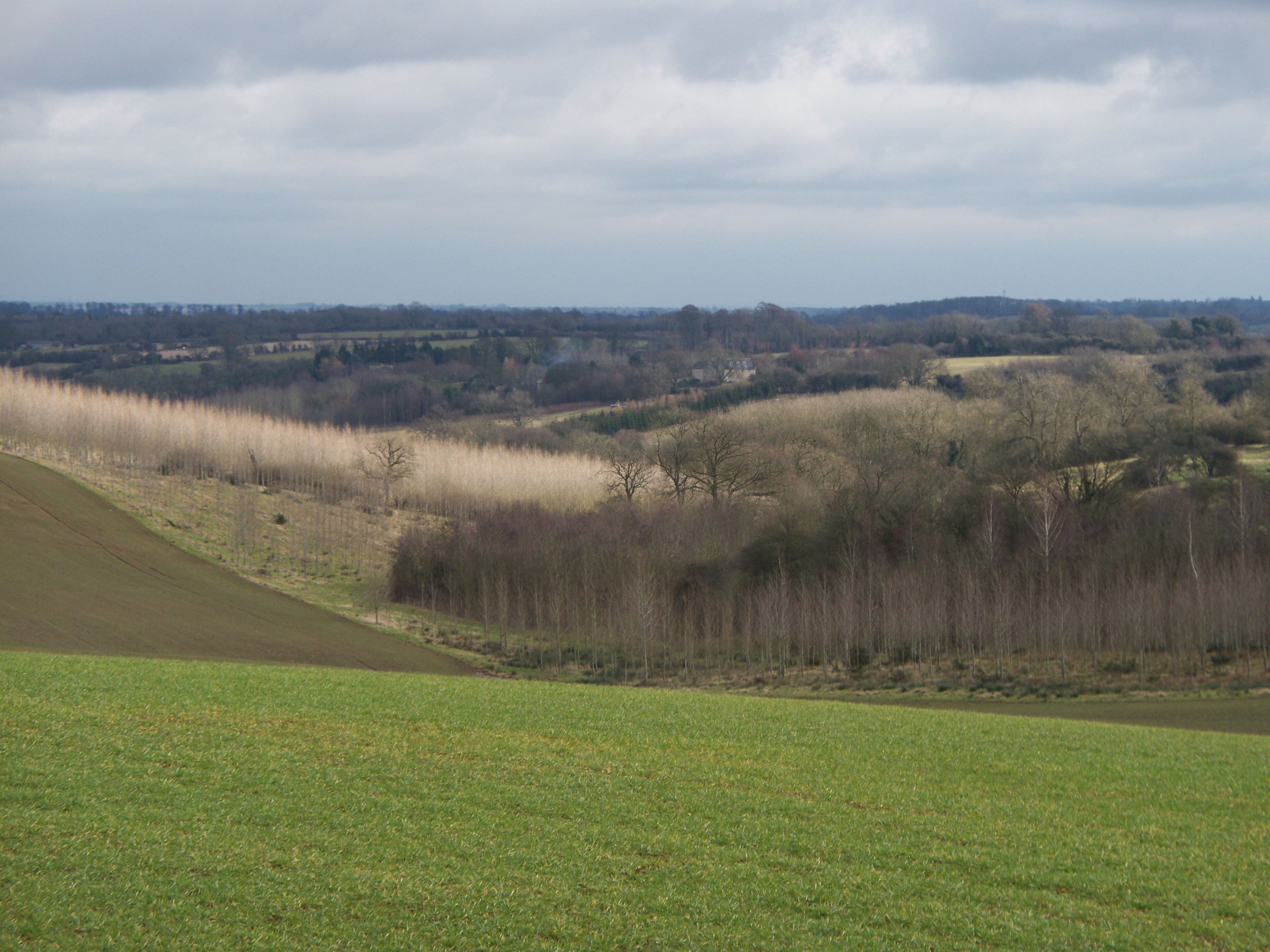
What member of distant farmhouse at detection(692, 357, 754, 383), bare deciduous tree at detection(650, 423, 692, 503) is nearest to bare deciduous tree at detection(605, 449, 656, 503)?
bare deciduous tree at detection(650, 423, 692, 503)

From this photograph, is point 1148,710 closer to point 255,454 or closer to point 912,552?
point 912,552

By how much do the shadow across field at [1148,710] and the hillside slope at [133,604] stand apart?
2134cm

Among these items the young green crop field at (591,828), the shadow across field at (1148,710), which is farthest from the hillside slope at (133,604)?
the shadow across field at (1148,710)

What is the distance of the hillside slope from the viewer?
3462cm

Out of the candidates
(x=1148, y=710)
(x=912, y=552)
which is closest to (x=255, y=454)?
(x=912, y=552)

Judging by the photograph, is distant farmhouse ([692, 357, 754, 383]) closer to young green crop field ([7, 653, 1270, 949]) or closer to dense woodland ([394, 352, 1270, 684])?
dense woodland ([394, 352, 1270, 684])

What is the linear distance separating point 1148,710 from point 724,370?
444 feet

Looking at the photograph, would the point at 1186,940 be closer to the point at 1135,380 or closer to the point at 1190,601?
the point at 1190,601

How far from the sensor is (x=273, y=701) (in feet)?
68.1

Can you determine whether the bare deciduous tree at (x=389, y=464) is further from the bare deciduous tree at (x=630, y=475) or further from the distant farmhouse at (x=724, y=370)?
the distant farmhouse at (x=724, y=370)

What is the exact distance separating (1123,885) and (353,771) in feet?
38.7

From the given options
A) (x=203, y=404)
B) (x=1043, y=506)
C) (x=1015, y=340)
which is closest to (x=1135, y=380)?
(x=1043, y=506)

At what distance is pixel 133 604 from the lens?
39.9 metres

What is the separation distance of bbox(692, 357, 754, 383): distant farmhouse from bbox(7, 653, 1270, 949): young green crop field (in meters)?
138
